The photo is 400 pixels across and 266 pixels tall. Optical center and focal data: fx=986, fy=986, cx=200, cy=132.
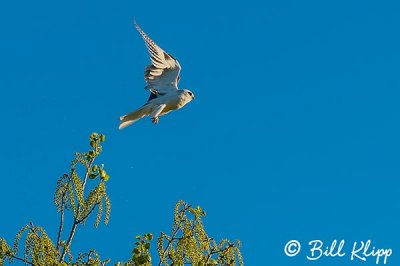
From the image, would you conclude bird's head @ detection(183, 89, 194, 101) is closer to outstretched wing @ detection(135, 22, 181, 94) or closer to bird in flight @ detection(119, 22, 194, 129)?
bird in flight @ detection(119, 22, 194, 129)

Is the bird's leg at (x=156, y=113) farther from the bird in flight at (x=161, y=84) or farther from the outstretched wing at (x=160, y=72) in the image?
the outstretched wing at (x=160, y=72)

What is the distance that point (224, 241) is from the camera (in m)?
8.71

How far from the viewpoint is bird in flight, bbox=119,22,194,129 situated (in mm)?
15762

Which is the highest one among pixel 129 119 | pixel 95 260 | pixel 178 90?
pixel 178 90

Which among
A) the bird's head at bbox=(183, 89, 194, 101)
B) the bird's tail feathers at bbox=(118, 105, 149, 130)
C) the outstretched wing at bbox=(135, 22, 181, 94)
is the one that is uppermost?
the outstretched wing at bbox=(135, 22, 181, 94)

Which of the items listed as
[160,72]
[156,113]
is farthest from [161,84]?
[156,113]

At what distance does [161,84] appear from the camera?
16.5 metres

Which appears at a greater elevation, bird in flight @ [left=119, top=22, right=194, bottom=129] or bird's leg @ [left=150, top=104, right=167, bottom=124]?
bird in flight @ [left=119, top=22, right=194, bottom=129]

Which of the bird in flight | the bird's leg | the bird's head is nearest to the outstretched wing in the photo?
the bird in flight

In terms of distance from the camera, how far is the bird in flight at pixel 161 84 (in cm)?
1576

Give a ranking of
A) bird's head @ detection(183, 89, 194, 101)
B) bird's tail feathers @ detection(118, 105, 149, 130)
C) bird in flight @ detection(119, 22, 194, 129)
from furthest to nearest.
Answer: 1. bird's head @ detection(183, 89, 194, 101)
2. bird in flight @ detection(119, 22, 194, 129)
3. bird's tail feathers @ detection(118, 105, 149, 130)

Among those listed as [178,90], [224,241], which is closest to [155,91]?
[178,90]

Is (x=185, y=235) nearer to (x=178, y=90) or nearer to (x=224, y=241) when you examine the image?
(x=224, y=241)

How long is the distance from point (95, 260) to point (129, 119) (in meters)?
7.27
